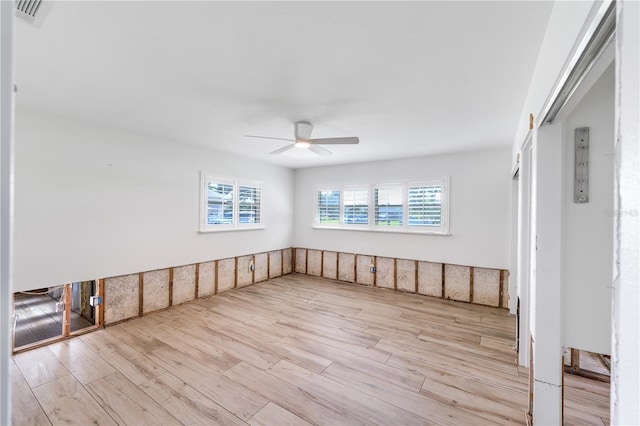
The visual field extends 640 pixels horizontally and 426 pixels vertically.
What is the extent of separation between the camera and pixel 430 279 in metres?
4.98

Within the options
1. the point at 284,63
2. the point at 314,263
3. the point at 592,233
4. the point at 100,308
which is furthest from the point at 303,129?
the point at 314,263

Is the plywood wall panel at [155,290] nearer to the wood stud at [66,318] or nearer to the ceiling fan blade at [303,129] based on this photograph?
the wood stud at [66,318]

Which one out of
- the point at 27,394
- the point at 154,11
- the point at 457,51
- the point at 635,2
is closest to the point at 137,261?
the point at 27,394

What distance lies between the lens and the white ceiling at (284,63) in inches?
60.4

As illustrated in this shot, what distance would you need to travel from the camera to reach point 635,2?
1.92ft

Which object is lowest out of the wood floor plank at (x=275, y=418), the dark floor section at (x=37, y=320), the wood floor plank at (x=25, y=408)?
the wood floor plank at (x=25, y=408)

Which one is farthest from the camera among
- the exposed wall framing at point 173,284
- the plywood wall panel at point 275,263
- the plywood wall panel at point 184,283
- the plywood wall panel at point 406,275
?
the plywood wall panel at point 275,263

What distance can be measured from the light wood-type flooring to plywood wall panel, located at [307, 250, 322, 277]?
2.30 meters

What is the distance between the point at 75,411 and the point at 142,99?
271 centimetres

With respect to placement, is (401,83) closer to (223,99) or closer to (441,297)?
(223,99)

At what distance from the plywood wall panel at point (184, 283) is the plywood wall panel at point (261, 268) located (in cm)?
138

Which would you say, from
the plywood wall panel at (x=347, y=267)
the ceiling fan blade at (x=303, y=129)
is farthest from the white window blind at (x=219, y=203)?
the plywood wall panel at (x=347, y=267)

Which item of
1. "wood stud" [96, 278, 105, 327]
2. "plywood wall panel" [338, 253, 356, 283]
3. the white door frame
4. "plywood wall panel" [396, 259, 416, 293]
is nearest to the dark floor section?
"wood stud" [96, 278, 105, 327]

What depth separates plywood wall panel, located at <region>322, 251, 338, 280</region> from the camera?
6.10m
